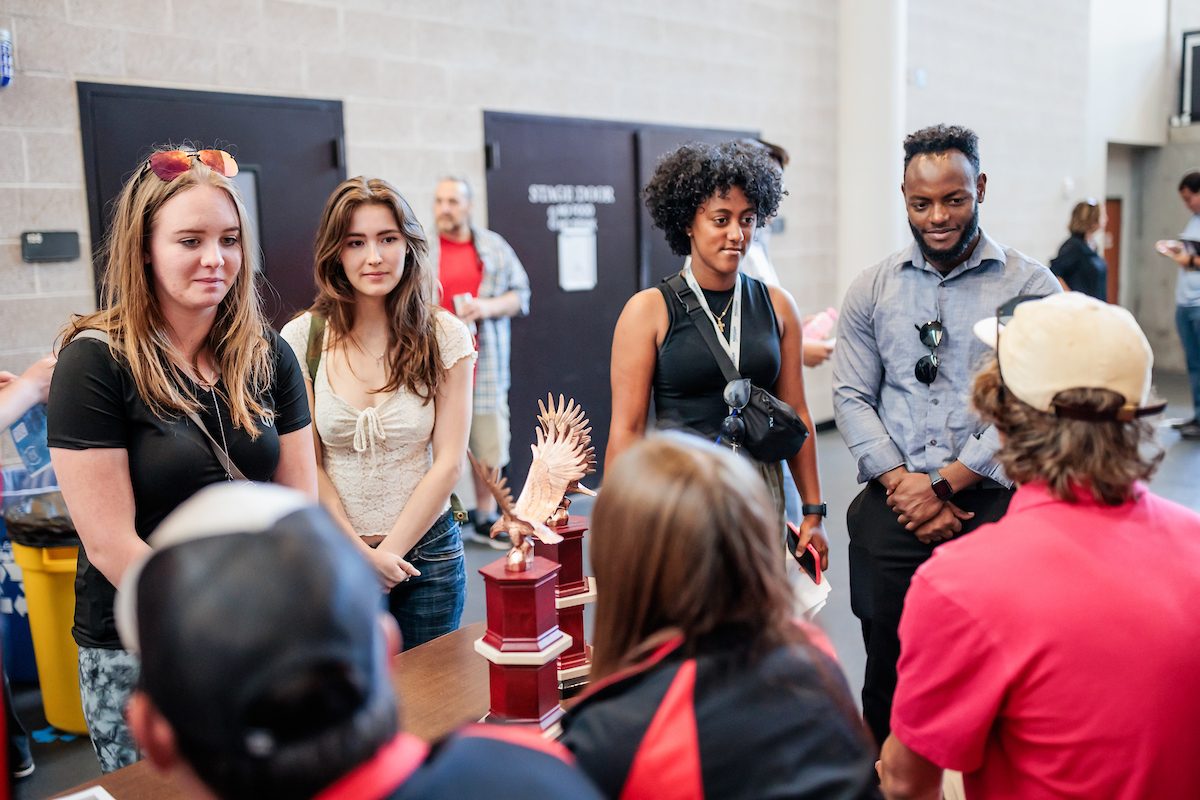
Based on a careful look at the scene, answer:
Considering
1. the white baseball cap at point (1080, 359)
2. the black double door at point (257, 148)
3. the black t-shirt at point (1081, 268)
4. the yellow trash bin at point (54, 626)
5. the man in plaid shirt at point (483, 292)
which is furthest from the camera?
the black t-shirt at point (1081, 268)

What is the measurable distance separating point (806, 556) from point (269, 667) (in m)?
1.70

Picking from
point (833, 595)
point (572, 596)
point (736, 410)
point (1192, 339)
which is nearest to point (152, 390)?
point (572, 596)

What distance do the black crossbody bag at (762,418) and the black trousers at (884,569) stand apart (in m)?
0.24

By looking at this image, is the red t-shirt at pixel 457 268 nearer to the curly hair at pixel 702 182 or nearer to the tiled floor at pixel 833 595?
the tiled floor at pixel 833 595

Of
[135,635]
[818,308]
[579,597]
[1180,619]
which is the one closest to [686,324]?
Result: [579,597]

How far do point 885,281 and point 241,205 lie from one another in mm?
1366

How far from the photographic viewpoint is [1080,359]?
47.5 inches

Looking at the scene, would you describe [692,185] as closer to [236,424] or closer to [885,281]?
[885,281]

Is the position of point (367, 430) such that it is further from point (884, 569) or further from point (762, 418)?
point (884, 569)

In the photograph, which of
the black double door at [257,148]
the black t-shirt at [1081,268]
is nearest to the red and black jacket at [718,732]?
the black double door at [257,148]

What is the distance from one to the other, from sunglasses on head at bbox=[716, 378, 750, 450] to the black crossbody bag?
1cm

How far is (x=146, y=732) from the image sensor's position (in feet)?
2.31

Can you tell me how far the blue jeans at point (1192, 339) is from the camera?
21.7 feet

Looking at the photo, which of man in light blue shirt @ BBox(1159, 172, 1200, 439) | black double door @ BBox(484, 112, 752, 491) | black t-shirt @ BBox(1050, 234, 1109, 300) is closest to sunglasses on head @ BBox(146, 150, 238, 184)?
black double door @ BBox(484, 112, 752, 491)
